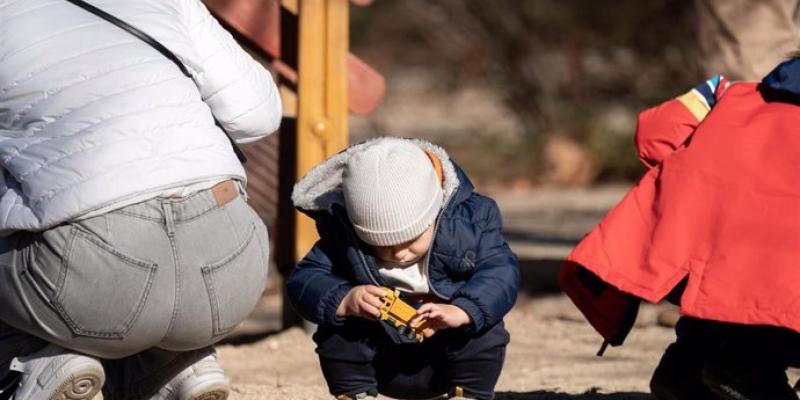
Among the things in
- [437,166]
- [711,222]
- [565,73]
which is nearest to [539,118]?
[565,73]

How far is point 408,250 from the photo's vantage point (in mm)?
3357

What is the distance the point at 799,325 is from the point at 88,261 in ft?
5.21

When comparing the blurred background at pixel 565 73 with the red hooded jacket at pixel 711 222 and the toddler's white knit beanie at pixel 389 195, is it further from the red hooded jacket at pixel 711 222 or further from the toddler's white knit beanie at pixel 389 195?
the toddler's white knit beanie at pixel 389 195

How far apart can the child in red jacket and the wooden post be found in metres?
1.78

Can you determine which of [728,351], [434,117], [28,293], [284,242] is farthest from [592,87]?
[28,293]

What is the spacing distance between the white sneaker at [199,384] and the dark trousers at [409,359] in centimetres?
25

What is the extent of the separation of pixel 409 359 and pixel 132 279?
29.2 inches

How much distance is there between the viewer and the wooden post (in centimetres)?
536

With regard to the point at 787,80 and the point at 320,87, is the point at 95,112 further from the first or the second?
the point at 320,87

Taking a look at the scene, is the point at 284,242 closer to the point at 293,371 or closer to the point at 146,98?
the point at 293,371

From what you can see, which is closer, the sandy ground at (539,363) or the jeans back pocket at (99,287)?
the jeans back pocket at (99,287)

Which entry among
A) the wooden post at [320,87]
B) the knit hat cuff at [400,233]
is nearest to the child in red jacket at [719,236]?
the knit hat cuff at [400,233]

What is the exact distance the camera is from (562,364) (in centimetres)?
537

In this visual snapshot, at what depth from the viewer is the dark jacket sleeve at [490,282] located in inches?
132
